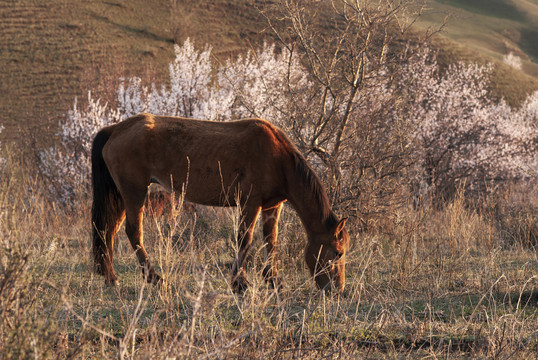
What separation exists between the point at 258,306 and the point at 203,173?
109 inches

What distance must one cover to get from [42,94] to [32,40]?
8554 millimetres

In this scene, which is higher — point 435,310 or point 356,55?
point 356,55

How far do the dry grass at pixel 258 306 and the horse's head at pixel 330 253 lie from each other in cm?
14

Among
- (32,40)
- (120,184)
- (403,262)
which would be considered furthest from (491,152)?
(32,40)

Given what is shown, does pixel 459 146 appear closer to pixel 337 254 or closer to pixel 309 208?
pixel 309 208

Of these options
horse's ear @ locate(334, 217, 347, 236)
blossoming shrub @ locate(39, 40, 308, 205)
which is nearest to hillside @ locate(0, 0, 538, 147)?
blossoming shrub @ locate(39, 40, 308, 205)

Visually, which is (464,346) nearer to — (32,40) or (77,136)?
(77,136)

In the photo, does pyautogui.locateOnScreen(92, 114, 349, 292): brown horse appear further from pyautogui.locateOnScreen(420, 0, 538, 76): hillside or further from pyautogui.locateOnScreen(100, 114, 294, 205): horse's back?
pyautogui.locateOnScreen(420, 0, 538, 76): hillside

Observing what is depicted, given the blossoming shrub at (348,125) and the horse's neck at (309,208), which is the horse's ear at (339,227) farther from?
the blossoming shrub at (348,125)

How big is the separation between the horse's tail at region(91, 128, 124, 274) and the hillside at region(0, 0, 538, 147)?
23296mm

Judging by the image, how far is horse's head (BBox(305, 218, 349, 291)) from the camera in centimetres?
484

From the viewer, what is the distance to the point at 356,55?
6637 mm

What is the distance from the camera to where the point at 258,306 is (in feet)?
9.78

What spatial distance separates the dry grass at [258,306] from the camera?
2.54m
